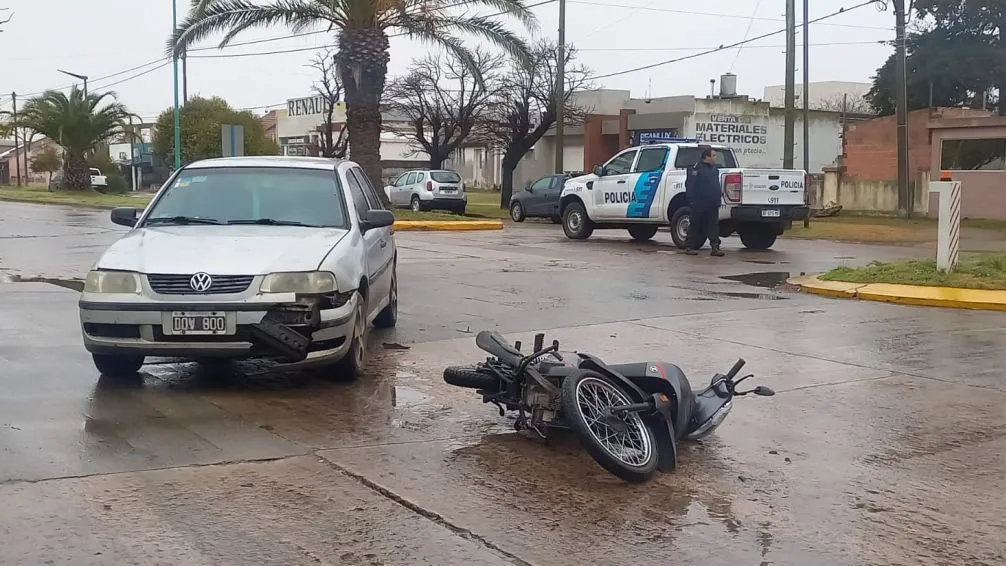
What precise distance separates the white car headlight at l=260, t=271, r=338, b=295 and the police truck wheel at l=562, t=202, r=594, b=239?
1525cm

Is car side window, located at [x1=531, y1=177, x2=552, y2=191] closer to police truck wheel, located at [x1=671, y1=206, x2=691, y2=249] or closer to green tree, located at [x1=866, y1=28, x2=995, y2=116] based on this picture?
police truck wheel, located at [x1=671, y1=206, x2=691, y2=249]

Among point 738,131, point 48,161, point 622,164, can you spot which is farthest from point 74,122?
point 622,164

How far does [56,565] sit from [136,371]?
11.9 ft

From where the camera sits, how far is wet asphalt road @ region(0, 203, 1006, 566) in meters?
4.33

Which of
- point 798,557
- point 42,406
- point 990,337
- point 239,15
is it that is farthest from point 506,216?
point 798,557

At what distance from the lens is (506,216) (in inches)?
1364

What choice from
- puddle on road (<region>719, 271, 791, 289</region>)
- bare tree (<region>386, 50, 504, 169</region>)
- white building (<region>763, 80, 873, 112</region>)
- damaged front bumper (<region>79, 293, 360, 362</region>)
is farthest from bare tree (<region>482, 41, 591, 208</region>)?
white building (<region>763, 80, 873, 112</region>)

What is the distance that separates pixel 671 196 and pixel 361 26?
30.3ft

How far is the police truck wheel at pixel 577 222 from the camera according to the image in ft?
72.1

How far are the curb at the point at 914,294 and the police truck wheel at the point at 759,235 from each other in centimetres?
660

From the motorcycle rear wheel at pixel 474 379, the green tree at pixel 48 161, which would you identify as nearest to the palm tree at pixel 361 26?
the motorcycle rear wheel at pixel 474 379

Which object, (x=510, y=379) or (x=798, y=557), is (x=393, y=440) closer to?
(x=510, y=379)

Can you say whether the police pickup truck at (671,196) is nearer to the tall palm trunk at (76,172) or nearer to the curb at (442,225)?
the curb at (442,225)

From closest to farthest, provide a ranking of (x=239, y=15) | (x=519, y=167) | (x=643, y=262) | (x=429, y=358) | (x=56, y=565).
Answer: (x=56, y=565)
(x=429, y=358)
(x=643, y=262)
(x=239, y=15)
(x=519, y=167)
